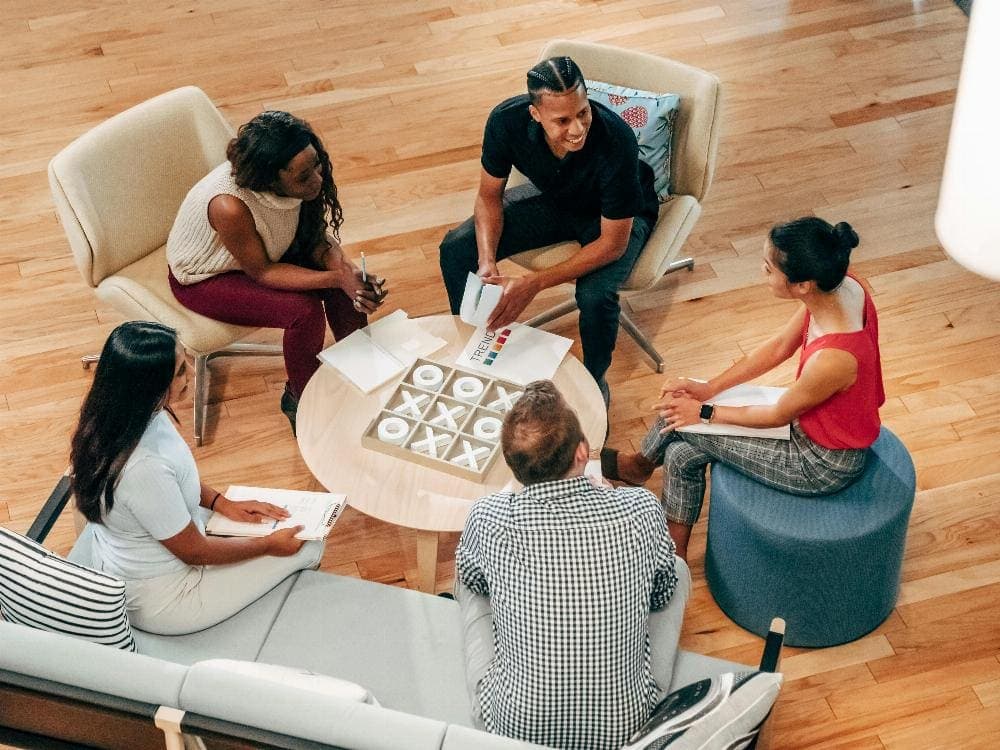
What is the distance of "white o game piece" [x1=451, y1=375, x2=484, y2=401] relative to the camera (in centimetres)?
318

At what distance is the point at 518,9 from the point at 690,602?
126 inches

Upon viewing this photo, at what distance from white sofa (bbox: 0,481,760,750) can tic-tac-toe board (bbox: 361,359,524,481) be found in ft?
1.21

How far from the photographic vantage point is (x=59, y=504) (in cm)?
291

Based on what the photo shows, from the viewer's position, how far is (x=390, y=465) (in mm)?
3018

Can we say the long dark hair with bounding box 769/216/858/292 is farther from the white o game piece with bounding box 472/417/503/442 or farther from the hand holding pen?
the hand holding pen

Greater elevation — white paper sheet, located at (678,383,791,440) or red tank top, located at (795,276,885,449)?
red tank top, located at (795,276,885,449)

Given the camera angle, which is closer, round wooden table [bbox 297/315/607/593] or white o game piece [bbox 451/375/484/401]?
round wooden table [bbox 297/315/607/593]

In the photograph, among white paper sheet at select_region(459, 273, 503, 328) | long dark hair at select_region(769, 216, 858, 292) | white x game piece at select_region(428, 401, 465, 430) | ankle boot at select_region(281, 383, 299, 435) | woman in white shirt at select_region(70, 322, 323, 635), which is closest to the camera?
woman in white shirt at select_region(70, 322, 323, 635)

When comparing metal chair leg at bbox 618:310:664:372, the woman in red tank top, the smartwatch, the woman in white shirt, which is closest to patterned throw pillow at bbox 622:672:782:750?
the woman in red tank top

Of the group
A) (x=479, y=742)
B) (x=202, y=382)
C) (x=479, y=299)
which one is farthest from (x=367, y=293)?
(x=479, y=742)

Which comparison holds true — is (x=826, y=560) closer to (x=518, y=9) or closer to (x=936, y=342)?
(x=936, y=342)

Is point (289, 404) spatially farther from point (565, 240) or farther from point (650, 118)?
point (650, 118)

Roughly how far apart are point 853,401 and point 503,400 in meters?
0.92

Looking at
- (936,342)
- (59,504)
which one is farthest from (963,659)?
(59,504)
